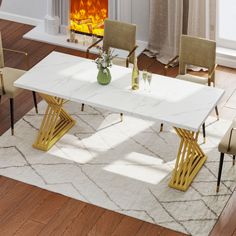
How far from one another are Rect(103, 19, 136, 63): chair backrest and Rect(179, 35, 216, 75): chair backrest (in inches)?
23.6

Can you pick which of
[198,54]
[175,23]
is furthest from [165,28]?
[198,54]

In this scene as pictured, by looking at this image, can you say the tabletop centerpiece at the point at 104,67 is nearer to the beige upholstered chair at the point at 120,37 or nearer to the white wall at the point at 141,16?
the beige upholstered chair at the point at 120,37

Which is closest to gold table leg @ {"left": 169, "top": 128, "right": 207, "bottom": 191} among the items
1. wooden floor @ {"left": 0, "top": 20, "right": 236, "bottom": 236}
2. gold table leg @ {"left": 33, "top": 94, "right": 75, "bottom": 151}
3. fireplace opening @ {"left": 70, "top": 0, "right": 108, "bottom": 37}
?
wooden floor @ {"left": 0, "top": 20, "right": 236, "bottom": 236}

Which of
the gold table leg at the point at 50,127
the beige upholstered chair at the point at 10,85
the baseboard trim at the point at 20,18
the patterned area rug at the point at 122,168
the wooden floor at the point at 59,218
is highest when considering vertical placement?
the baseboard trim at the point at 20,18

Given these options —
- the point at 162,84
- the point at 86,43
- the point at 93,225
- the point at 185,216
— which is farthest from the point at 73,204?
the point at 86,43

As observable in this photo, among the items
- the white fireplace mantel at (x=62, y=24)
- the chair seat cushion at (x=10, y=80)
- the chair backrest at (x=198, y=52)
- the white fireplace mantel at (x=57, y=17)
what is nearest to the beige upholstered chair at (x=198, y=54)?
the chair backrest at (x=198, y=52)

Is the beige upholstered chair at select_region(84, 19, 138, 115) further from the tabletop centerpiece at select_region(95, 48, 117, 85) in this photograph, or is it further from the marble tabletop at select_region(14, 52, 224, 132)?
the tabletop centerpiece at select_region(95, 48, 117, 85)

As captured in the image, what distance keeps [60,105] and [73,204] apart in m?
1.14

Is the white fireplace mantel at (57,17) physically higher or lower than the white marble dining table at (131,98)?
higher

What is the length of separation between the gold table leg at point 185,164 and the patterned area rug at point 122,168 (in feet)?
0.22

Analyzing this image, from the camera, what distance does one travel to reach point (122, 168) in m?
6.82

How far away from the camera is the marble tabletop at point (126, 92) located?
633 centimetres

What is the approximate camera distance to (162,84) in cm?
680

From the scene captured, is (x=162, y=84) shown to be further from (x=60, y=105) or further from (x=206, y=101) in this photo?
(x=60, y=105)
